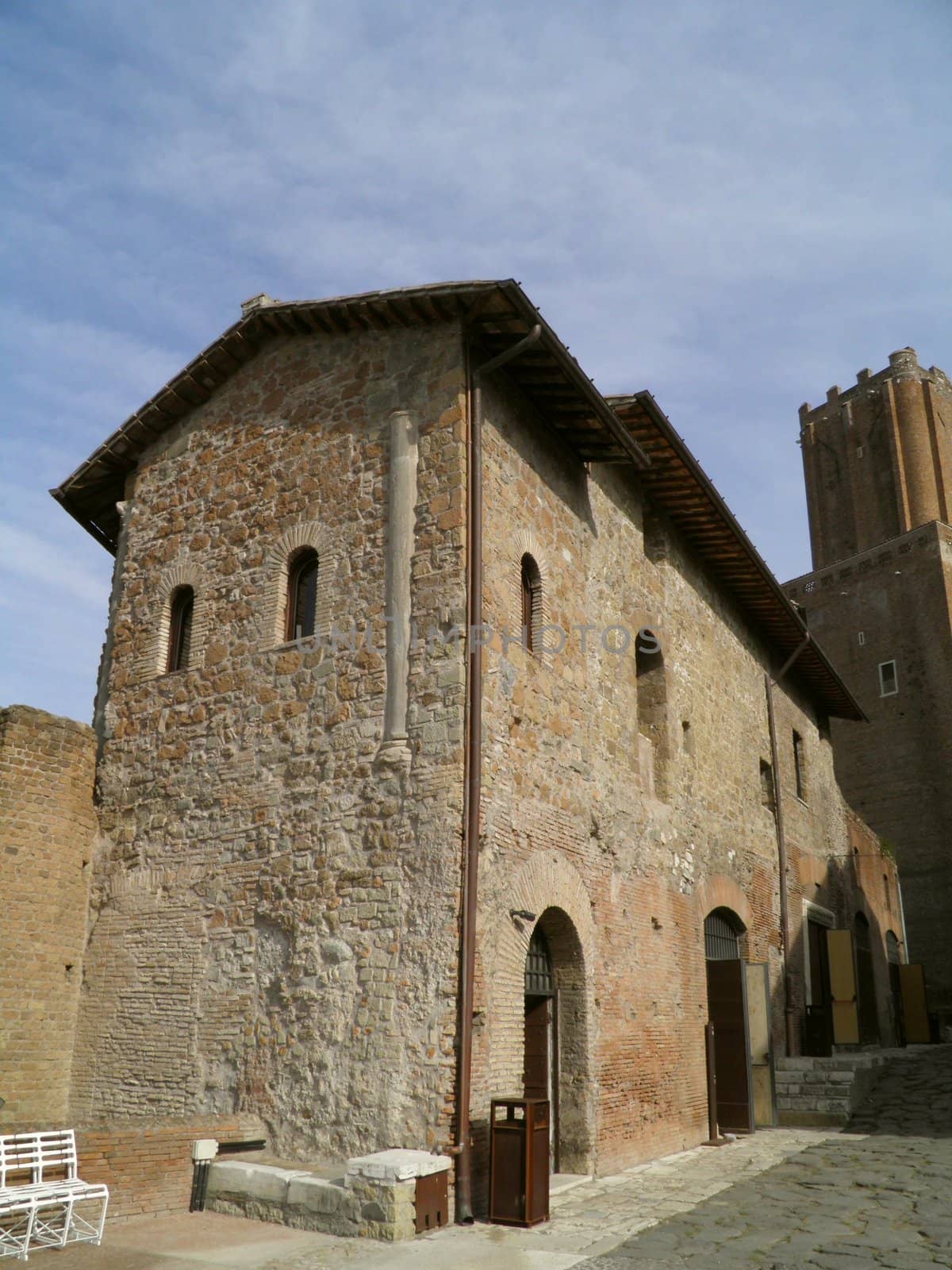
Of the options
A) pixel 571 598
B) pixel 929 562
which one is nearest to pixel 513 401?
pixel 571 598

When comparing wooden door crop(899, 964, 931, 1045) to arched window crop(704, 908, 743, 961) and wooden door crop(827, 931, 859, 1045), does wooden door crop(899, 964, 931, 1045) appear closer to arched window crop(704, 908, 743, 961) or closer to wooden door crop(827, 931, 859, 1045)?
wooden door crop(827, 931, 859, 1045)

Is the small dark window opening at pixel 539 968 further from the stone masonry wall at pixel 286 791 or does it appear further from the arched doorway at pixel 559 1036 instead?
the stone masonry wall at pixel 286 791

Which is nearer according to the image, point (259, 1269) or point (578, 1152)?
point (259, 1269)

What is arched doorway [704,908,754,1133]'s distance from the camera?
1249 centimetres

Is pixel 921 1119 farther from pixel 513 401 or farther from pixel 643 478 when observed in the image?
pixel 513 401

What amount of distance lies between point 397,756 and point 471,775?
2.22 ft

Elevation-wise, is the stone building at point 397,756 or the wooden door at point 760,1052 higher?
the stone building at point 397,756

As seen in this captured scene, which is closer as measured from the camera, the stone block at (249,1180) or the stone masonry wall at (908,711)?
the stone block at (249,1180)

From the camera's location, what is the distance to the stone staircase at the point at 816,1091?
13141 millimetres

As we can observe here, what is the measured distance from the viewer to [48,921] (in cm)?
983

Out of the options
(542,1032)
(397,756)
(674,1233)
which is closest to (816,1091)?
(542,1032)

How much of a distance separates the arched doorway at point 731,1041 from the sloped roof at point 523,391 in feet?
15.7

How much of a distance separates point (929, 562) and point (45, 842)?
24.0 meters

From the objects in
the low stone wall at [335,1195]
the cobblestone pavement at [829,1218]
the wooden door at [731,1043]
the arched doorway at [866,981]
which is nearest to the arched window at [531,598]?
the low stone wall at [335,1195]
